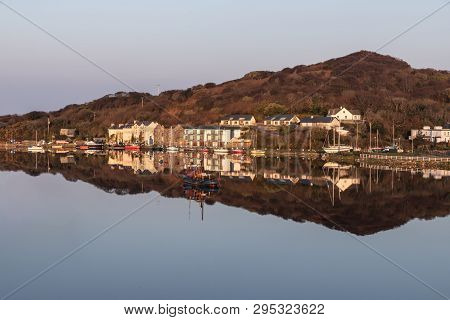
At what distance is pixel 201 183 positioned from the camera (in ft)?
92.9

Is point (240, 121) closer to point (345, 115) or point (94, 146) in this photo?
point (345, 115)

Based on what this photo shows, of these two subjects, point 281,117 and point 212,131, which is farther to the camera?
point 212,131

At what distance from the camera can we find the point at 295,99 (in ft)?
363

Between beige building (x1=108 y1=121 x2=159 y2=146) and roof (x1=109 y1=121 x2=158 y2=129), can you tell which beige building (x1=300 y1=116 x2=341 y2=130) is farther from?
roof (x1=109 y1=121 x2=158 y2=129)

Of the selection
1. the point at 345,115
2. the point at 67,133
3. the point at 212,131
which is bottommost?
the point at 67,133

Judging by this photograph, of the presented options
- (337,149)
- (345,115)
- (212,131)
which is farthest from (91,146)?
(337,149)

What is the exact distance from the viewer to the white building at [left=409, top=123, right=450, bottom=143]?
65.1 m

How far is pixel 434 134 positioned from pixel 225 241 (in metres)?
54.6

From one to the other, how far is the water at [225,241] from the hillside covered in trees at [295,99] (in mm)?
49557

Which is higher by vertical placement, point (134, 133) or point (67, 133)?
point (134, 133)

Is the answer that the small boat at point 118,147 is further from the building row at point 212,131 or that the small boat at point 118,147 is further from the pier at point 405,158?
the pier at point 405,158

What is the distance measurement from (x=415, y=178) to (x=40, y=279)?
83.7 feet

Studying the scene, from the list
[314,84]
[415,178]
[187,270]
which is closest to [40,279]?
[187,270]

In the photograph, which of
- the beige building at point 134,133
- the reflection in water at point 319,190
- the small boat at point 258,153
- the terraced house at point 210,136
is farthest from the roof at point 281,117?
the reflection in water at point 319,190
